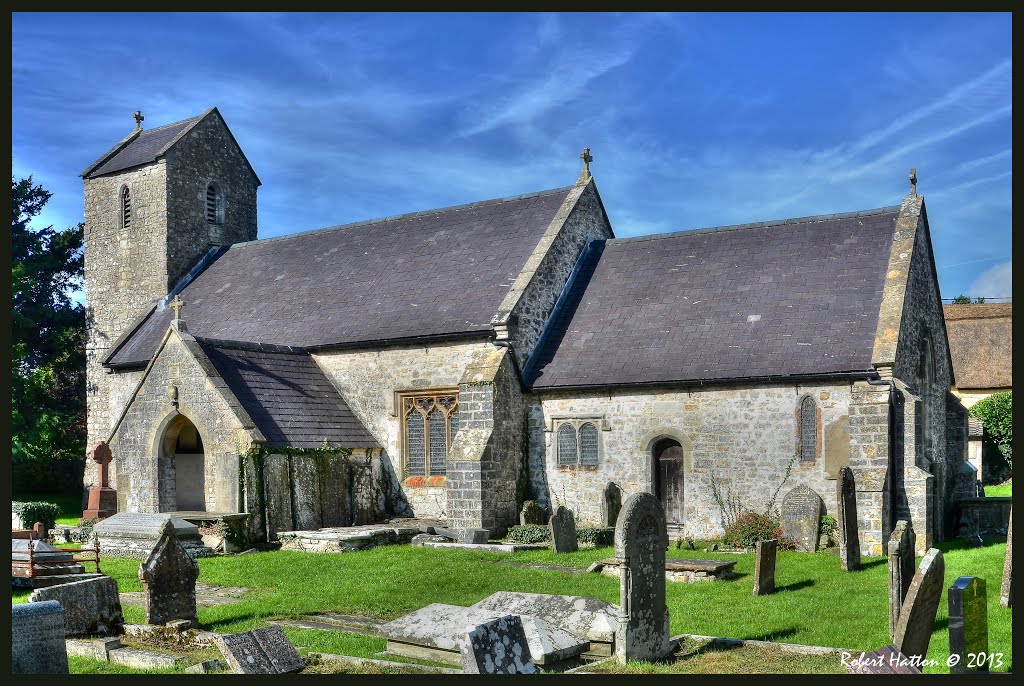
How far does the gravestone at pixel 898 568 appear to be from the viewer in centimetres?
1260

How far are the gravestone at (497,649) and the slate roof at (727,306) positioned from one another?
12.4 metres

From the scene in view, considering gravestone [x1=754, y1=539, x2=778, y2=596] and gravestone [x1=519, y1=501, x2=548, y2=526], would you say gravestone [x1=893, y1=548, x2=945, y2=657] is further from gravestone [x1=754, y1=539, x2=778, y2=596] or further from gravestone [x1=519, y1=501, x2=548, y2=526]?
gravestone [x1=519, y1=501, x2=548, y2=526]

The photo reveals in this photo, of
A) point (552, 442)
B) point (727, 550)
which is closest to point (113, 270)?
point (552, 442)

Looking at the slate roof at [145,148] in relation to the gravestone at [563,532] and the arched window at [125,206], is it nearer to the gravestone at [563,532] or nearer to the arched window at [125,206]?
the arched window at [125,206]

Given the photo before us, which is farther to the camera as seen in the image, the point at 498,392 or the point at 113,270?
the point at 113,270

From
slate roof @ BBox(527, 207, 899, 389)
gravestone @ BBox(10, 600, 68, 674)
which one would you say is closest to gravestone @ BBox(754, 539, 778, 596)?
slate roof @ BBox(527, 207, 899, 389)

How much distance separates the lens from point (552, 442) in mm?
23656

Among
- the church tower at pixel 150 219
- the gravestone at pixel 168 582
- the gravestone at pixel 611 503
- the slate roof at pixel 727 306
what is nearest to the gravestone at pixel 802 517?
the slate roof at pixel 727 306

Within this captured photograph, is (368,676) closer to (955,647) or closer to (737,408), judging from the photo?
(955,647)

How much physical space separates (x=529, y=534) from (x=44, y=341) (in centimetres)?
2989

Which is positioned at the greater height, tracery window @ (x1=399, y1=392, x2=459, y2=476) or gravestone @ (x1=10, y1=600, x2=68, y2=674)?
tracery window @ (x1=399, y1=392, x2=459, y2=476)

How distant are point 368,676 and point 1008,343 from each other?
47665mm

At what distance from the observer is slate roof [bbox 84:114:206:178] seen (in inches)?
1364

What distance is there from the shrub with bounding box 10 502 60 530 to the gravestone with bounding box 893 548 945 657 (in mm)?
23138
